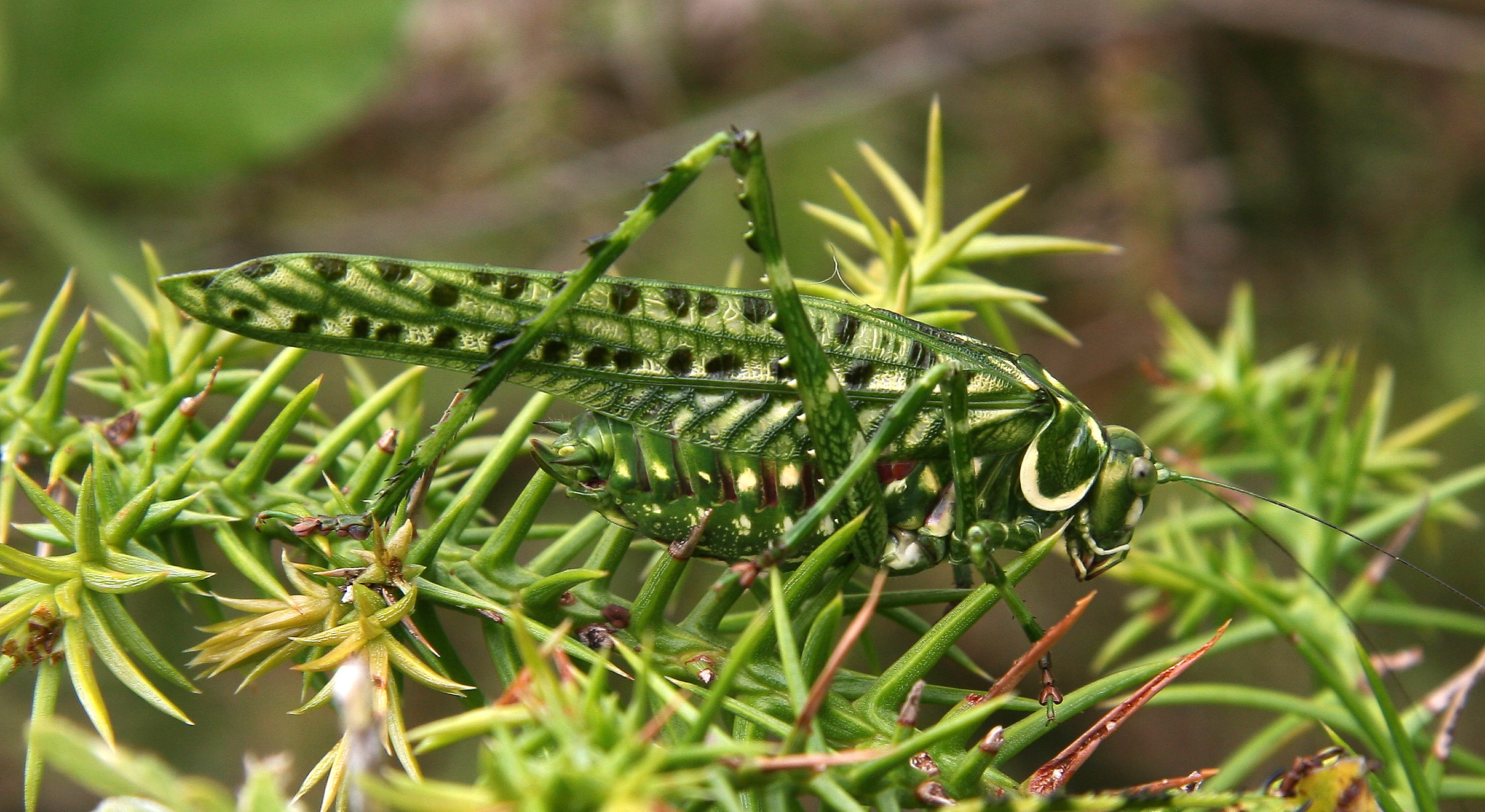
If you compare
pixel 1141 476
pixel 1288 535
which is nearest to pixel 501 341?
pixel 1141 476

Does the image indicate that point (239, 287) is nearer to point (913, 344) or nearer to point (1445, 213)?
point (913, 344)

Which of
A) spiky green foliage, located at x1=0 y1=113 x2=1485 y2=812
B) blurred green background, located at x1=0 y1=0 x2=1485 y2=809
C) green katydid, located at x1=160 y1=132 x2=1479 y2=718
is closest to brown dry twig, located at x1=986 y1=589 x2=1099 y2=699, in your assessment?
spiky green foliage, located at x1=0 y1=113 x2=1485 y2=812

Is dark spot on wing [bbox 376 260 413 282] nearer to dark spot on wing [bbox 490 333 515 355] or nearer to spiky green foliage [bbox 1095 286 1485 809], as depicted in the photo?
dark spot on wing [bbox 490 333 515 355]

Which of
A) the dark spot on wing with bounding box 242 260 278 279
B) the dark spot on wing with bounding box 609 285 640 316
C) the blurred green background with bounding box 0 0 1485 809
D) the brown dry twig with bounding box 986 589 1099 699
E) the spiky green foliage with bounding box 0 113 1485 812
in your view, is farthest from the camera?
the blurred green background with bounding box 0 0 1485 809

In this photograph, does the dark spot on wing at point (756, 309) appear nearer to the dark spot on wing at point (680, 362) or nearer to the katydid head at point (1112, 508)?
the dark spot on wing at point (680, 362)

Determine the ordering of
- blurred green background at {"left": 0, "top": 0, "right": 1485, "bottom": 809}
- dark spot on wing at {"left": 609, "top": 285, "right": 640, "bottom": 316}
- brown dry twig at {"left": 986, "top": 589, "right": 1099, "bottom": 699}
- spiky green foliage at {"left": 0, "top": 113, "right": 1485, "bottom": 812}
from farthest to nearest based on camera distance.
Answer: blurred green background at {"left": 0, "top": 0, "right": 1485, "bottom": 809} < dark spot on wing at {"left": 609, "top": 285, "right": 640, "bottom": 316} < brown dry twig at {"left": 986, "top": 589, "right": 1099, "bottom": 699} < spiky green foliage at {"left": 0, "top": 113, "right": 1485, "bottom": 812}

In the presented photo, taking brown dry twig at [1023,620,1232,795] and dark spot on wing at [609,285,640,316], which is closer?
brown dry twig at [1023,620,1232,795]
